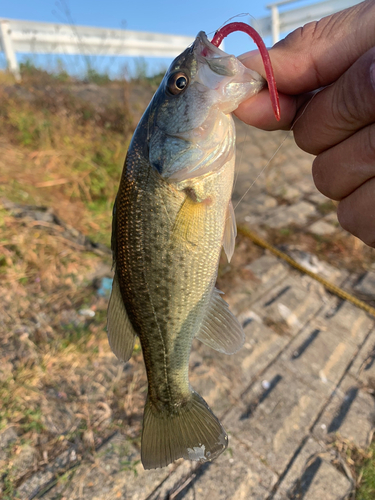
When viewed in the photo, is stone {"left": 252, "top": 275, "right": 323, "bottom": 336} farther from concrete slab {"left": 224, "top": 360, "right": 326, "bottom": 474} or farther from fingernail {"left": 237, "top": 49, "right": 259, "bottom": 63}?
fingernail {"left": 237, "top": 49, "right": 259, "bottom": 63}

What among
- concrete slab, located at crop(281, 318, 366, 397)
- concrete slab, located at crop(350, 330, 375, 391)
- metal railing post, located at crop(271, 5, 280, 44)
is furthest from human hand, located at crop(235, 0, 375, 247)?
metal railing post, located at crop(271, 5, 280, 44)

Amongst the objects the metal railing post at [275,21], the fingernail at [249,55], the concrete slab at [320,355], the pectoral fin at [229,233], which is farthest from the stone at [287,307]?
the metal railing post at [275,21]

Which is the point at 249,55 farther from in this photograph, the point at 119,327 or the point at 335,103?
the point at 119,327

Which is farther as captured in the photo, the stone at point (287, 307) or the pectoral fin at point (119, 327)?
the stone at point (287, 307)

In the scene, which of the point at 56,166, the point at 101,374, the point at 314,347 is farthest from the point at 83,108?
the point at 314,347

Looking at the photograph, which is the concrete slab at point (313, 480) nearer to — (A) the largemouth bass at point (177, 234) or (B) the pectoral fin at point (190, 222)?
(A) the largemouth bass at point (177, 234)

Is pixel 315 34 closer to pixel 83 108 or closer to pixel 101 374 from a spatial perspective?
pixel 101 374
